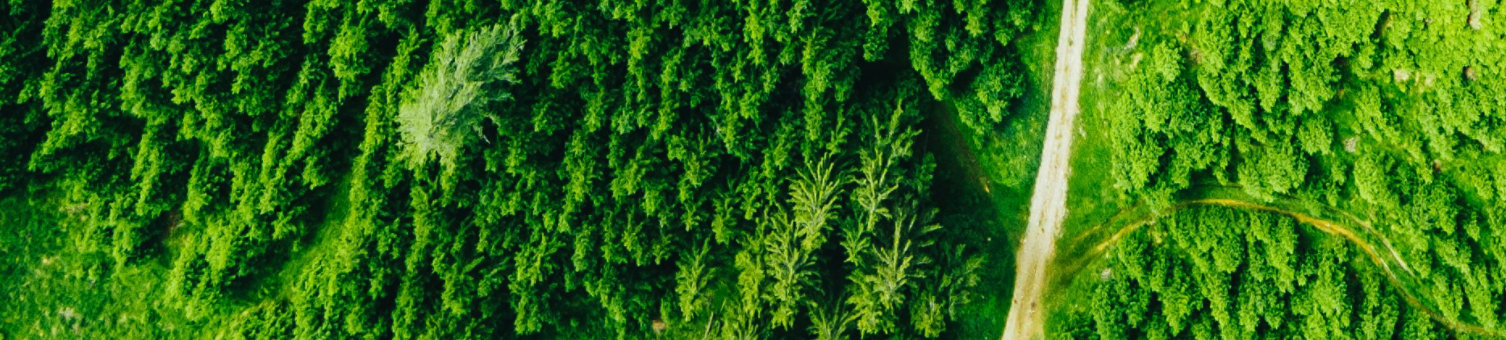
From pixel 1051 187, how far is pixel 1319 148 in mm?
8228

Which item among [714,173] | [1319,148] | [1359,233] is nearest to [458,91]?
[714,173]

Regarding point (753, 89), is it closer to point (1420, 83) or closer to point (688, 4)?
point (688, 4)

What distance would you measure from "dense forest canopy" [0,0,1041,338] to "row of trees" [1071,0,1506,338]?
17.1ft

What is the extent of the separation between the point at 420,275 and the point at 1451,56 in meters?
33.0

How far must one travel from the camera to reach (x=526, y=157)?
1150 inches

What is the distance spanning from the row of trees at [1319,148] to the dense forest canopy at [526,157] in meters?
5.21

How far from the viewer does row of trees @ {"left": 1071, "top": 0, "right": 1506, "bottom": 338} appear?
25.8m

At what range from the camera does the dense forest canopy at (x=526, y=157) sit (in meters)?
28.8

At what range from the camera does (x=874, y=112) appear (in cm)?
2995

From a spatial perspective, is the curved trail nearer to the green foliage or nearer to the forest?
the forest

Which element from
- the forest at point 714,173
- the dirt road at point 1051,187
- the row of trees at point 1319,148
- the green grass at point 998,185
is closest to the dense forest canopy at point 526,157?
the forest at point 714,173

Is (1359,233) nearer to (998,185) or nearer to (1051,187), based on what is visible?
(1051,187)

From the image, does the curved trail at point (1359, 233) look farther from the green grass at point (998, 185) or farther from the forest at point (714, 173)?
the green grass at point (998, 185)

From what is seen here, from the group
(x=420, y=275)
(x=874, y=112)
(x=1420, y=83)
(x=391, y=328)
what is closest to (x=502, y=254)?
(x=420, y=275)
